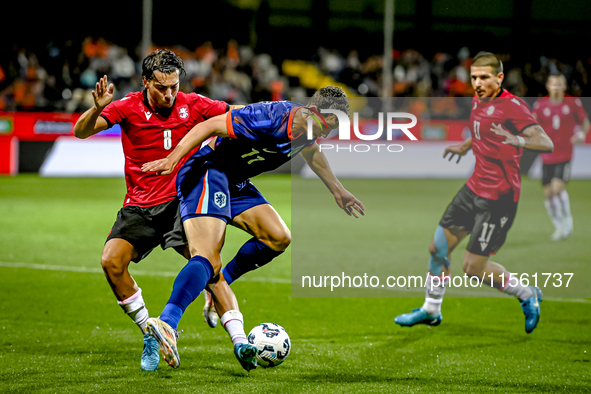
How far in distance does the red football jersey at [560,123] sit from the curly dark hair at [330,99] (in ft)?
22.5

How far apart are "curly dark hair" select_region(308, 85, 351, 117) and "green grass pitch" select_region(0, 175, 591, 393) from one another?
162 cm

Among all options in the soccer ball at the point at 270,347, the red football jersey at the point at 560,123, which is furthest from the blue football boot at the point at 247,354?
the red football jersey at the point at 560,123

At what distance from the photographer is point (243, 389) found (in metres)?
3.85

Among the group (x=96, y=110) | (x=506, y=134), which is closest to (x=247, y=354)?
(x=96, y=110)

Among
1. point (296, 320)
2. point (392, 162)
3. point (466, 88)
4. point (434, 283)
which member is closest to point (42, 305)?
point (296, 320)

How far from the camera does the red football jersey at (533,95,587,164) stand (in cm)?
1038

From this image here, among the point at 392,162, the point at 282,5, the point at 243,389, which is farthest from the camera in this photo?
the point at 282,5

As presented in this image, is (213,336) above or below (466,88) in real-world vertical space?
below

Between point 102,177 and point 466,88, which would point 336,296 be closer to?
point 102,177

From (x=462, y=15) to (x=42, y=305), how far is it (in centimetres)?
2244

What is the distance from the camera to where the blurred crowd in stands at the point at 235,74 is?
18109mm

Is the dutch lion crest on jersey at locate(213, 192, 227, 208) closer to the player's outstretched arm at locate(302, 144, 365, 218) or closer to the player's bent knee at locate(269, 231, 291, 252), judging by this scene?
the player's bent knee at locate(269, 231, 291, 252)

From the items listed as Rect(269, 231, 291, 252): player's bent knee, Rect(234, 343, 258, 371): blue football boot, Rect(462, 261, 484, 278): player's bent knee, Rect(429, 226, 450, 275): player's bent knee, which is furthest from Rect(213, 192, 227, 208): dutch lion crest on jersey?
Rect(462, 261, 484, 278): player's bent knee

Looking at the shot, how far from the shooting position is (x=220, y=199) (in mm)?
4410
